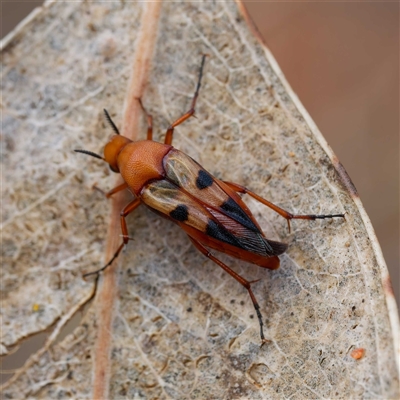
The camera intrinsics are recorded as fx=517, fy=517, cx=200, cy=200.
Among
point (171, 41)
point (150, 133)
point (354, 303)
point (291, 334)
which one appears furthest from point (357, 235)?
point (171, 41)

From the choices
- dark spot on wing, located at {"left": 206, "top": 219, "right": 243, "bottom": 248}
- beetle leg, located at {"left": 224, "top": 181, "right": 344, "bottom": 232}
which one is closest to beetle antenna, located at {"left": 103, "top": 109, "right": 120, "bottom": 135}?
beetle leg, located at {"left": 224, "top": 181, "right": 344, "bottom": 232}

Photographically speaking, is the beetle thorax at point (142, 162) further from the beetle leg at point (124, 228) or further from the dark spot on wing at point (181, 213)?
the dark spot on wing at point (181, 213)

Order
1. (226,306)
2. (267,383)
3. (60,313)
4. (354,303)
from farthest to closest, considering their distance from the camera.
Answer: (60,313), (226,306), (267,383), (354,303)

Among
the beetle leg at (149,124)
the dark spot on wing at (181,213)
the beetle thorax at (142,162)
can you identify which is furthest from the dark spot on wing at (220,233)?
the beetle leg at (149,124)

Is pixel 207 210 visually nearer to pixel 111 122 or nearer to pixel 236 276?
pixel 236 276

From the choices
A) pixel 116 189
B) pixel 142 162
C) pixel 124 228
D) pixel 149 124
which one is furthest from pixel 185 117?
pixel 124 228

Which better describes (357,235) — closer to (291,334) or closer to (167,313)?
(291,334)
